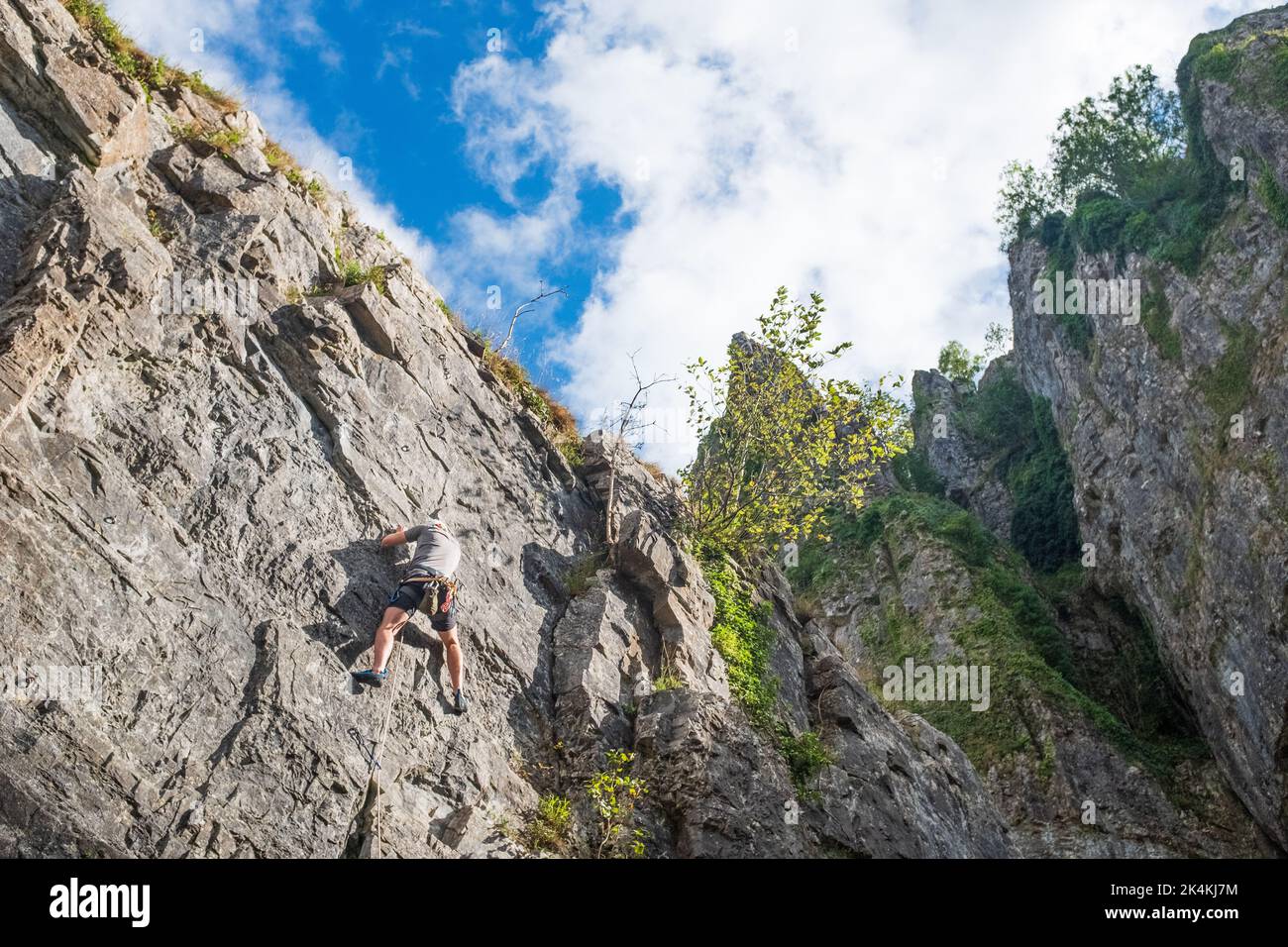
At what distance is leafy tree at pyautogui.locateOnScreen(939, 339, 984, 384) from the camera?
62656 mm

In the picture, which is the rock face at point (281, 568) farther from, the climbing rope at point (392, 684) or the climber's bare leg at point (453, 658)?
the climber's bare leg at point (453, 658)

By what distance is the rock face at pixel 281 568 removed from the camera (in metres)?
8.74

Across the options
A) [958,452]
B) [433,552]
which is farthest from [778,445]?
[958,452]

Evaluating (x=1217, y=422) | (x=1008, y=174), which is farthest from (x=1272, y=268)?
(x=1008, y=174)

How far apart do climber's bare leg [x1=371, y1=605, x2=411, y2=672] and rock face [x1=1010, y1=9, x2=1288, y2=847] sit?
2104 cm

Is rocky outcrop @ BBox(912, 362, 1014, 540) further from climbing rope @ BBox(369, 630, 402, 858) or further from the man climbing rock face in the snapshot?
climbing rope @ BBox(369, 630, 402, 858)

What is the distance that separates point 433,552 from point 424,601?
0.64m

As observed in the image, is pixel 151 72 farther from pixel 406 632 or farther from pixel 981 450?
pixel 981 450

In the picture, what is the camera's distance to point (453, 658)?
38.2 ft

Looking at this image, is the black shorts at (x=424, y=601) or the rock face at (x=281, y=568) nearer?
the rock face at (x=281, y=568)

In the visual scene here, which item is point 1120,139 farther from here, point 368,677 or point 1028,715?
point 368,677

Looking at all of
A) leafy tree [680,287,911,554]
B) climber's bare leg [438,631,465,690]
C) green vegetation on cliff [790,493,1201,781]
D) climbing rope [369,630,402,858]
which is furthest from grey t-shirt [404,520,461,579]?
green vegetation on cliff [790,493,1201,781]

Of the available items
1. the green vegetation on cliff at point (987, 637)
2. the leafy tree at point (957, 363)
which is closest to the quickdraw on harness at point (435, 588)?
the green vegetation on cliff at point (987, 637)
